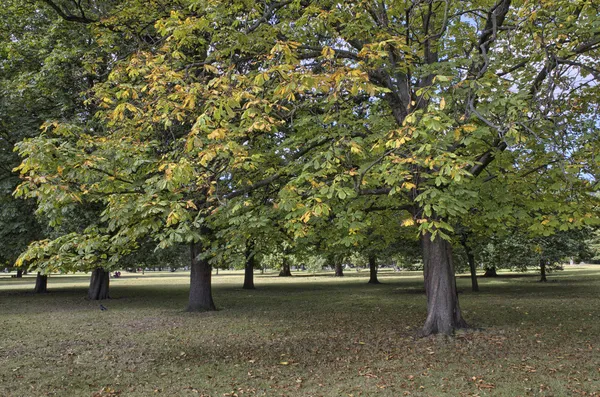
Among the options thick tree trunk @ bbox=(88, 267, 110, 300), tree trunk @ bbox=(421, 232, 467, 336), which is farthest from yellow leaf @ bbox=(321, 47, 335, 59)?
thick tree trunk @ bbox=(88, 267, 110, 300)

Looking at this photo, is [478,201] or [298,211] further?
[478,201]

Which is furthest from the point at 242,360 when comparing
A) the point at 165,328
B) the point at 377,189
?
the point at 165,328

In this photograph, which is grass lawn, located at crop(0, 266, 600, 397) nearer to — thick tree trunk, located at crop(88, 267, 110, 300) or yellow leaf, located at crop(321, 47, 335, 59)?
yellow leaf, located at crop(321, 47, 335, 59)

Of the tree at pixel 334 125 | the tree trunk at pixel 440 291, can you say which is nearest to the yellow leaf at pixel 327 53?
the tree at pixel 334 125

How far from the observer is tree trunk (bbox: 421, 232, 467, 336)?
33.9 feet

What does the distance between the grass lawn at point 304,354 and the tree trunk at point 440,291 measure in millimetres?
394

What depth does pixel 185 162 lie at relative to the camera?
19.8 ft

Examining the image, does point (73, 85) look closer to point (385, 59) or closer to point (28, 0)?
point (28, 0)

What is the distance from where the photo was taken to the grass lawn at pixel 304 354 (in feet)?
22.9

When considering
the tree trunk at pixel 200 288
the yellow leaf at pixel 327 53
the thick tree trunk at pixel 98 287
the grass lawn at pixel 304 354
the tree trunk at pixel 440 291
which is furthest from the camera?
the thick tree trunk at pixel 98 287

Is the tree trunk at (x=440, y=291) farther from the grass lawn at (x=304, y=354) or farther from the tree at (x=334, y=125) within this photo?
the grass lawn at (x=304, y=354)

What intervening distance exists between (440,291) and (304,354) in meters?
3.62

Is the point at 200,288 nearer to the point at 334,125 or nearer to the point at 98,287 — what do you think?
the point at 98,287

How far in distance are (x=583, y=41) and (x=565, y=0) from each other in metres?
1.39
